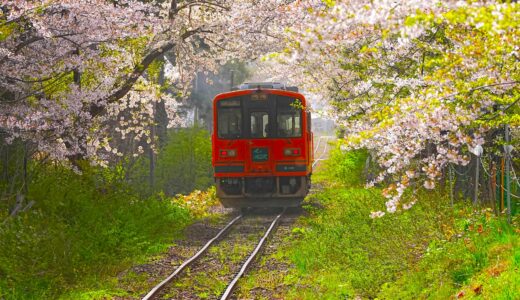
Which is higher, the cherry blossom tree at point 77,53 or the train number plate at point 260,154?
the cherry blossom tree at point 77,53

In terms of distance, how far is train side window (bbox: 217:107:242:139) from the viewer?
16688 millimetres

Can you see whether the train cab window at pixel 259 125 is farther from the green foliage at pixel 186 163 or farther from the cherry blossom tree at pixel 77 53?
the green foliage at pixel 186 163

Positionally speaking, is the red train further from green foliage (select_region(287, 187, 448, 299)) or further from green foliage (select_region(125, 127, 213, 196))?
green foliage (select_region(125, 127, 213, 196))

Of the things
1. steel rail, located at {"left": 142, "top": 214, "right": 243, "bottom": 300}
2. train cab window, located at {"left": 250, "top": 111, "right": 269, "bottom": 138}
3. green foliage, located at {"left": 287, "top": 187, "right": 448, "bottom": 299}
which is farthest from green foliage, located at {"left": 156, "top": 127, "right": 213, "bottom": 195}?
green foliage, located at {"left": 287, "top": 187, "right": 448, "bottom": 299}

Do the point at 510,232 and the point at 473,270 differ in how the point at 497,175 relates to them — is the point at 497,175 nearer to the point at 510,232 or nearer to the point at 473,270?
the point at 510,232

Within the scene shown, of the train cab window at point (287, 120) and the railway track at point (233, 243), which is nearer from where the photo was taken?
the railway track at point (233, 243)

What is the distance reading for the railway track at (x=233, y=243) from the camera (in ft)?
29.1

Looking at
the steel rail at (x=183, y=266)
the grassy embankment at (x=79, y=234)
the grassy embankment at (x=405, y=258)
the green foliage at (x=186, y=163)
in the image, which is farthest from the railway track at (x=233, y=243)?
the green foliage at (x=186, y=163)

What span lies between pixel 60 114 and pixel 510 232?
6654mm

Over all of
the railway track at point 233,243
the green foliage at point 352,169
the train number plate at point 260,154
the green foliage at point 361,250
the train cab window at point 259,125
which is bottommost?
the railway track at point 233,243

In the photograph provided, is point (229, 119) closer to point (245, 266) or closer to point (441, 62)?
point (245, 266)

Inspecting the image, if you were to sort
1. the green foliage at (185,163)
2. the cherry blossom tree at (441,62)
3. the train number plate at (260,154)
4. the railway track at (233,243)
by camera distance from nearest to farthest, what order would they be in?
1. the cherry blossom tree at (441,62)
2. the railway track at (233,243)
3. the train number plate at (260,154)
4. the green foliage at (185,163)

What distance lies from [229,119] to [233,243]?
462cm

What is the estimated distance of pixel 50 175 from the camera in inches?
463
